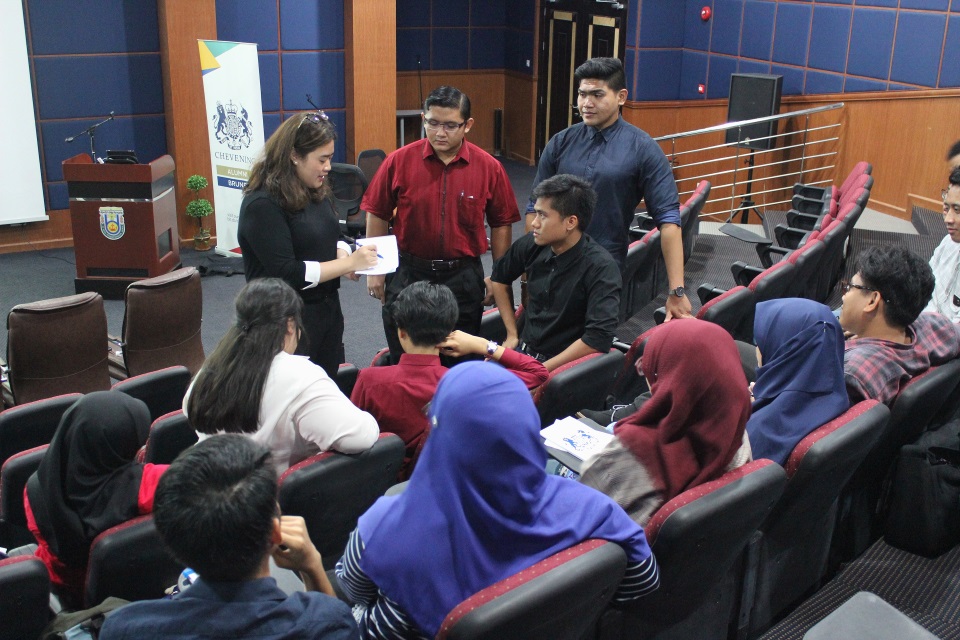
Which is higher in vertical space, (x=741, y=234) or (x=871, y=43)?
(x=871, y=43)

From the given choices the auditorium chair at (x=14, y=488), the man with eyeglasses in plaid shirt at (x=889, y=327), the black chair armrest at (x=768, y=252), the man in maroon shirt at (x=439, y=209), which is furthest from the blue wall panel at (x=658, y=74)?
the auditorium chair at (x=14, y=488)

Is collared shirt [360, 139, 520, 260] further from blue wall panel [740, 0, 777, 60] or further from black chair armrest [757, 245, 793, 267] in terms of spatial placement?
blue wall panel [740, 0, 777, 60]

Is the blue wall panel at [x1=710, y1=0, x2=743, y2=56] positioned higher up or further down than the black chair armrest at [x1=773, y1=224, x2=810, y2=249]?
higher up

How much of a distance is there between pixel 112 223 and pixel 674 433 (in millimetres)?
5630

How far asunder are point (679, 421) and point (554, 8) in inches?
373

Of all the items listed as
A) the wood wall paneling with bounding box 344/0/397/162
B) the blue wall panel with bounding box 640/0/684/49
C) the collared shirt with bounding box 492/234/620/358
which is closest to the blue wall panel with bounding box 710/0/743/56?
the blue wall panel with bounding box 640/0/684/49

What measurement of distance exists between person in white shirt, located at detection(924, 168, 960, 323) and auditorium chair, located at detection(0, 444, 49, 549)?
3.28 metres

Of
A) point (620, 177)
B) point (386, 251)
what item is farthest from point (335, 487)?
point (620, 177)

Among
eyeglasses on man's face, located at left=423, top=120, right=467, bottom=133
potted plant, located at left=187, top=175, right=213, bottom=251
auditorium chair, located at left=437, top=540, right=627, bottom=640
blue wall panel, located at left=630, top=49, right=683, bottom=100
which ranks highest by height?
blue wall panel, located at left=630, top=49, right=683, bottom=100

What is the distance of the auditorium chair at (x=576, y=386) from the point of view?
116 inches

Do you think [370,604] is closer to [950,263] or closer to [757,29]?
[950,263]

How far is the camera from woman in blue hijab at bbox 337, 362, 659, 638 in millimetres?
1538

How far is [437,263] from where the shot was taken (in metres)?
3.80

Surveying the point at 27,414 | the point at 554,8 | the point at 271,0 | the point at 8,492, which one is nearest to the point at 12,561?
the point at 8,492
